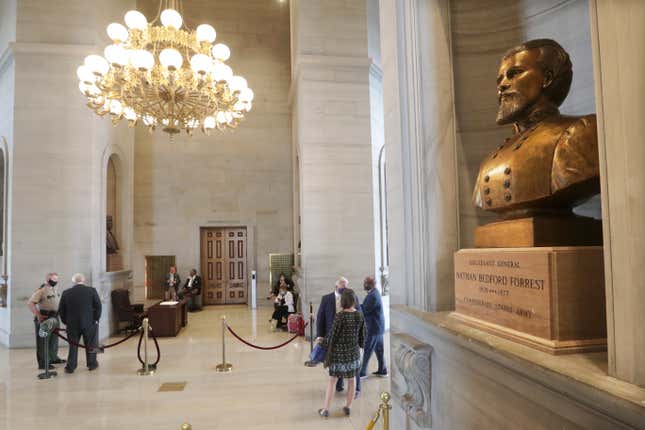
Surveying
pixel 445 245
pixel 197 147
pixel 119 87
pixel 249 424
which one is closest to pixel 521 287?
pixel 445 245

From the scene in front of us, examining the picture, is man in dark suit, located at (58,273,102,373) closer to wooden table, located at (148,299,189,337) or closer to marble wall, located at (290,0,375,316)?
wooden table, located at (148,299,189,337)

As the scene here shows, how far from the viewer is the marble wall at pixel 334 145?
10.6 meters

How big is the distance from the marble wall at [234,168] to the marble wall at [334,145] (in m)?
5.28

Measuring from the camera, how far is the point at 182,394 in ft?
20.2

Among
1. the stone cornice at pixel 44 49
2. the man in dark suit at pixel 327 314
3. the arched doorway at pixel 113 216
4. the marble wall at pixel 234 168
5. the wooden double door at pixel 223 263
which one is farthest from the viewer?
the wooden double door at pixel 223 263

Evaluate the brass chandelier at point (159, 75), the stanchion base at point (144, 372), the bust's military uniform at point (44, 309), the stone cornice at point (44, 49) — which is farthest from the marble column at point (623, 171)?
the stone cornice at point (44, 49)

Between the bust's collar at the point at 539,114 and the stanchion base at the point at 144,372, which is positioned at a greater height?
the bust's collar at the point at 539,114

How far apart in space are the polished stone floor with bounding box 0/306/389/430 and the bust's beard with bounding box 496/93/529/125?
4078 millimetres

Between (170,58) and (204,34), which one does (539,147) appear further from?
(204,34)

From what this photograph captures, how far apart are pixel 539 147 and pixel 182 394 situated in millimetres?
6033

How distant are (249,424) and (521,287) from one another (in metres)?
4.25

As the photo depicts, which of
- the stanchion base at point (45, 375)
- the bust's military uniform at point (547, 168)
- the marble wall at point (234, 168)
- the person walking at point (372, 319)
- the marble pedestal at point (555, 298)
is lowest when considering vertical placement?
the stanchion base at point (45, 375)

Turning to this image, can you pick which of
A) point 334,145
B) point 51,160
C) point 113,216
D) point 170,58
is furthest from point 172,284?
point 170,58

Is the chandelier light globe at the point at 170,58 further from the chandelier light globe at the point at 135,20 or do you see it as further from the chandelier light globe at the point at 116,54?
the chandelier light globe at the point at 135,20
